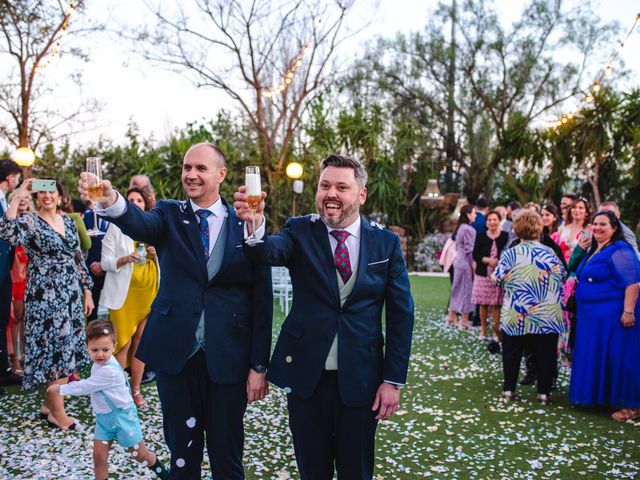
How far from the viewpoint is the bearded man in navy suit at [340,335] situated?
8.05ft

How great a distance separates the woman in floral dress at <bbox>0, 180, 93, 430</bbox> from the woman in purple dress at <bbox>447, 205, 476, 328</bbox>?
6.10 m

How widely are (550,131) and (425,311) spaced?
12313 millimetres

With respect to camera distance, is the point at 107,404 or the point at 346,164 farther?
the point at 107,404

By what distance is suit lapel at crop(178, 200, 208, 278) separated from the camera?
8.64 feet

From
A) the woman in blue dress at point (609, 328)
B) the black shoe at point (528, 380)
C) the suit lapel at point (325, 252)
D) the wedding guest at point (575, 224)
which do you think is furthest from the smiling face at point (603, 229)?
the suit lapel at point (325, 252)

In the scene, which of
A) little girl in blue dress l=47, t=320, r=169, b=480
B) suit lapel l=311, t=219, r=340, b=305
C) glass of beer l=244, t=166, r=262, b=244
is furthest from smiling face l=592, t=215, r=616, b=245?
little girl in blue dress l=47, t=320, r=169, b=480

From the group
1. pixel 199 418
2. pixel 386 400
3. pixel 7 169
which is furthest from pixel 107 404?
pixel 7 169

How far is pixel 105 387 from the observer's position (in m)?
3.21

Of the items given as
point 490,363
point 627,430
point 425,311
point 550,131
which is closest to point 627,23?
point 550,131

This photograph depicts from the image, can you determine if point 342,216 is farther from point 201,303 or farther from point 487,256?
point 487,256

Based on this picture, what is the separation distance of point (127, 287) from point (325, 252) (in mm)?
2927

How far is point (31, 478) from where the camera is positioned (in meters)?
3.48

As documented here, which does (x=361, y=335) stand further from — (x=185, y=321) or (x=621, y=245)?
(x=621, y=245)

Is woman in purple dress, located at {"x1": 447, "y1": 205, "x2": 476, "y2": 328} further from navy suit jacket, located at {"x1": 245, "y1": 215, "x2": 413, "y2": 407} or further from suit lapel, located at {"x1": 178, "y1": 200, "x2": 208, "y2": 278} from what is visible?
suit lapel, located at {"x1": 178, "y1": 200, "x2": 208, "y2": 278}
